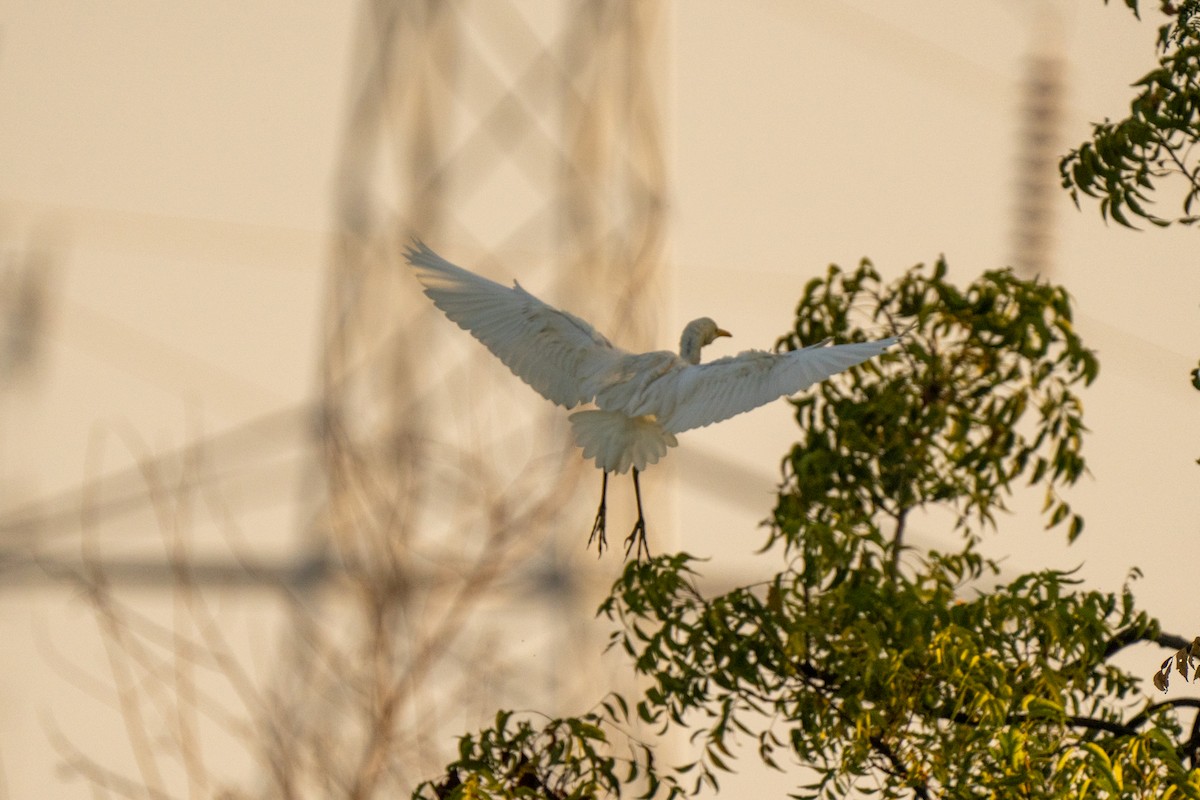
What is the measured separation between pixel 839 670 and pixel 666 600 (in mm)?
227

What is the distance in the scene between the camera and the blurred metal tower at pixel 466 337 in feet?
12.2

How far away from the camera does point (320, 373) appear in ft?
12.2

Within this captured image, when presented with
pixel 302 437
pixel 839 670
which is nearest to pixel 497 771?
pixel 839 670

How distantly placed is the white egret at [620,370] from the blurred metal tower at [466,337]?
112 cm

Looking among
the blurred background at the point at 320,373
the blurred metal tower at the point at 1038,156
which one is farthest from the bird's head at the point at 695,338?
the blurred metal tower at the point at 1038,156

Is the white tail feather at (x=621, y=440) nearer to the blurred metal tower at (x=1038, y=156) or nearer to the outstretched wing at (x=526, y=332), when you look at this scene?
the outstretched wing at (x=526, y=332)

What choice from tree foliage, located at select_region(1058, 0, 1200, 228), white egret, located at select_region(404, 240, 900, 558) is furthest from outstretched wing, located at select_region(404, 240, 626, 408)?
tree foliage, located at select_region(1058, 0, 1200, 228)

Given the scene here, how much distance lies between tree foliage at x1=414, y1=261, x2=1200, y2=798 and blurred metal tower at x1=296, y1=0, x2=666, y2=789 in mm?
1509

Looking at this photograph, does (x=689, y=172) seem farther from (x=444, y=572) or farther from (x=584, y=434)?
(x=584, y=434)

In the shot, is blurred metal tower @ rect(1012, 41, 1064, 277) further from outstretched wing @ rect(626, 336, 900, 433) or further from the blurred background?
outstretched wing @ rect(626, 336, 900, 433)

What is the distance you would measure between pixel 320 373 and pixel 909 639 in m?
2.11

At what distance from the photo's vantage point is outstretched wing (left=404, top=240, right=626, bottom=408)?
98.3 inches

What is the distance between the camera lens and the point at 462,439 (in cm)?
383

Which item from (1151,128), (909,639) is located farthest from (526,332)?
(1151,128)
